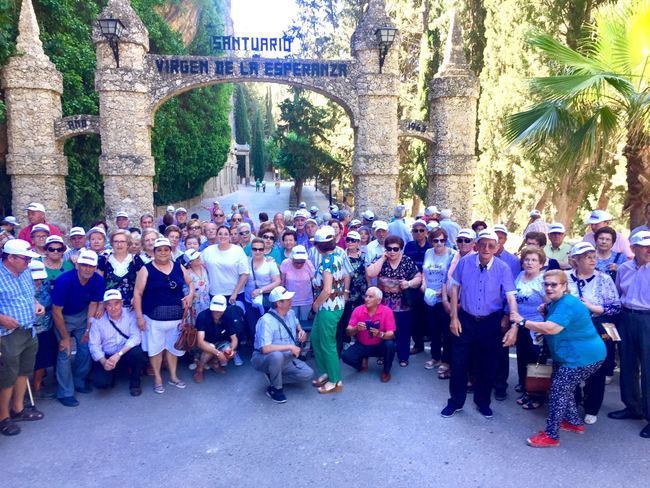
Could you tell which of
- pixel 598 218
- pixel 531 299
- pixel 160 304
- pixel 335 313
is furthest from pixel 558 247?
pixel 160 304

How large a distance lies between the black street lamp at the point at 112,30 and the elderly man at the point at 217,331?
9.05m

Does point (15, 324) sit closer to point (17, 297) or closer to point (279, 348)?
point (17, 297)

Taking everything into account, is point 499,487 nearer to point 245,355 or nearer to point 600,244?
point 600,244

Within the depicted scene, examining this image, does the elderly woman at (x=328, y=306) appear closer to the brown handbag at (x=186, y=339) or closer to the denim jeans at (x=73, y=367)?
the brown handbag at (x=186, y=339)

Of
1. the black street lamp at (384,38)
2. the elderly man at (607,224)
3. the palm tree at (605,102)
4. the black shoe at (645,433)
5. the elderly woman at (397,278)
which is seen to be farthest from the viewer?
the black street lamp at (384,38)

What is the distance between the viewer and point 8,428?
14.5ft

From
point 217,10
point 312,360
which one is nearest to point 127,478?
point 312,360

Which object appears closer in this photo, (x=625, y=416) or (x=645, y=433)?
(x=645, y=433)

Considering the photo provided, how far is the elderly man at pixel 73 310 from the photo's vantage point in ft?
16.4

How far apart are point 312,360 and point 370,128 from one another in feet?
27.6

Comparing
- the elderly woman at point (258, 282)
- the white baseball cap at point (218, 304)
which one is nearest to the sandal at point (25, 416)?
the white baseball cap at point (218, 304)

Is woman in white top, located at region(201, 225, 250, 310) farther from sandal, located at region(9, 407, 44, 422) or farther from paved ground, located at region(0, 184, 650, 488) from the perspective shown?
sandal, located at region(9, 407, 44, 422)

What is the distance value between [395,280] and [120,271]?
3327mm

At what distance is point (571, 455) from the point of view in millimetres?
4043
